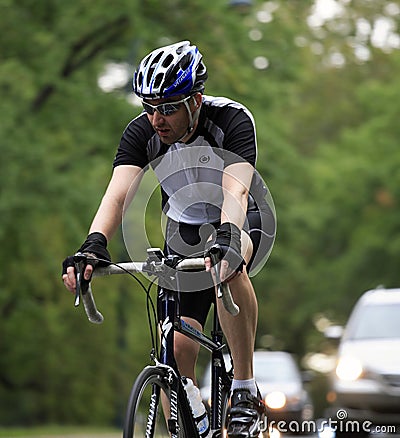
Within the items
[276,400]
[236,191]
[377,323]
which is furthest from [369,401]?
[276,400]

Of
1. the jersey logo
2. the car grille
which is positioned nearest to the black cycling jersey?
the jersey logo

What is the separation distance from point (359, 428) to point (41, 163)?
33.6 ft

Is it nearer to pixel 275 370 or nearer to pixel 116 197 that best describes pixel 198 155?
pixel 116 197

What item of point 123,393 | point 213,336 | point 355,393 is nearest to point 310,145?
point 123,393

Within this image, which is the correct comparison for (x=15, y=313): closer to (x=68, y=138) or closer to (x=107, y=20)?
(x=68, y=138)

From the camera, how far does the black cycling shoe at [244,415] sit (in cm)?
476

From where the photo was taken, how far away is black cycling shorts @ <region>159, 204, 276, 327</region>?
4938 mm

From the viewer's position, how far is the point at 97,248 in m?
4.60

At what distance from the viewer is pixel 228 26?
62.2 feet

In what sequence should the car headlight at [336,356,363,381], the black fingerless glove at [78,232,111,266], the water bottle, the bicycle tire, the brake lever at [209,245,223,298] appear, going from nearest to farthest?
the bicycle tire < the brake lever at [209,245,223,298] < the black fingerless glove at [78,232,111,266] < the water bottle < the car headlight at [336,356,363,381]

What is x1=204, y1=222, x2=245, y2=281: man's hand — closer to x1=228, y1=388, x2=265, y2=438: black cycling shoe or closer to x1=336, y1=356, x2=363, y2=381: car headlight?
x1=228, y1=388, x2=265, y2=438: black cycling shoe

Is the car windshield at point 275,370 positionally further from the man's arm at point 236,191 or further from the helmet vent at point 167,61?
the helmet vent at point 167,61

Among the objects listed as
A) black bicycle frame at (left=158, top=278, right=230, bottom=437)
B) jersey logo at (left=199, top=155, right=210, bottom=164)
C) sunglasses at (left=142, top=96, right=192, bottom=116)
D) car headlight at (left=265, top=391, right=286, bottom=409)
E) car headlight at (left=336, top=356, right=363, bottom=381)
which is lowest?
black bicycle frame at (left=158, top=278, right=230, bottom=437)

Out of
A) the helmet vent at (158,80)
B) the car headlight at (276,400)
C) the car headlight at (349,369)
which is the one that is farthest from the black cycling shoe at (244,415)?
the car headlight at (276,400)
